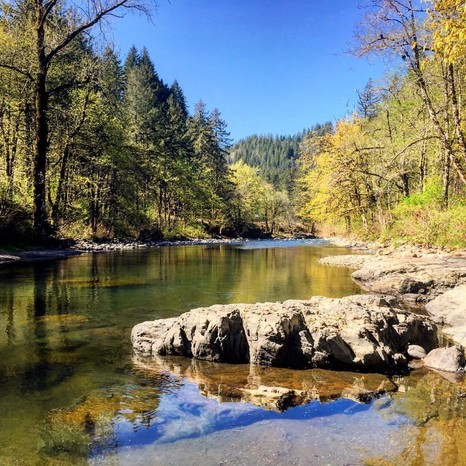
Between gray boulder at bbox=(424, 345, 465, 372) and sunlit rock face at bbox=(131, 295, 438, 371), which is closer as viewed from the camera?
gray boulder at bbox=(424, 345, 465, 372)

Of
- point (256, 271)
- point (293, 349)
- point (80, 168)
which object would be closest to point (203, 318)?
point (293, 349)

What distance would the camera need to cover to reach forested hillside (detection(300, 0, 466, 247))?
509 inches

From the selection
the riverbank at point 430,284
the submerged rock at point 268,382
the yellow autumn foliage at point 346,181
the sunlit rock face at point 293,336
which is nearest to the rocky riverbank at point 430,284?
the riverbank at point 430,284

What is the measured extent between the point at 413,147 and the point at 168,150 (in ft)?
122

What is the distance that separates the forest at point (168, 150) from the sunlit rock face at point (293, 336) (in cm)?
401

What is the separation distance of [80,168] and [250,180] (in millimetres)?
44607

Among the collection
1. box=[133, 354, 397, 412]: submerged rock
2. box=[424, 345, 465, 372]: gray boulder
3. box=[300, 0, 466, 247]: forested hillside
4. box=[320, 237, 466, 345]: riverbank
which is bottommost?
box=[133, 354, 397, 412]: submerged rock

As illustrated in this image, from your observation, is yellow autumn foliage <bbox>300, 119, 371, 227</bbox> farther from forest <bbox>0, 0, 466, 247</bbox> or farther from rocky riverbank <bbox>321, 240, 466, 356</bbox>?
rocky riverbank <bbox>321, 240, 466, 356</bbox>

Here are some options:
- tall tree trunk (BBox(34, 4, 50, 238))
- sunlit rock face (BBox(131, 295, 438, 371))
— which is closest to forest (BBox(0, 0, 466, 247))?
tall tree trunk (BBox(34, 4, 50, 238))

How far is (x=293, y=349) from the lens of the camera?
19.3ft

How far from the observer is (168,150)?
52.9 meters

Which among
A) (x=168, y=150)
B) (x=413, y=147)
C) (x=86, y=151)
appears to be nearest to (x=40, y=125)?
(x=86, y=151)

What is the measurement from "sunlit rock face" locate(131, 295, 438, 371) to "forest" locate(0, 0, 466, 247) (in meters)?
4.01

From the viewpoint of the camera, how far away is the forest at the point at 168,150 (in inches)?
655
